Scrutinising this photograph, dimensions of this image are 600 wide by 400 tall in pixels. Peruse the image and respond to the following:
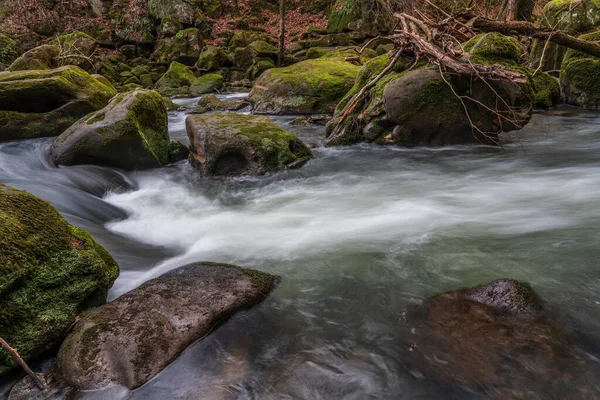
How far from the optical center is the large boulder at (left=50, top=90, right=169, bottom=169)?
6688 mm

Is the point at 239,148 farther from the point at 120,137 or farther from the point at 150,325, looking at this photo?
the point at 150,325

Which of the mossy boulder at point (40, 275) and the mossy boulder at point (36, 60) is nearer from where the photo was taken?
the mossy boulder at point (40, 275)

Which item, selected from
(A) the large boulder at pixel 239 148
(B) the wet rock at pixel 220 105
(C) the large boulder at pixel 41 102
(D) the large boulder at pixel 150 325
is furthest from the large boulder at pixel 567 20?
(D) the large boulder at pixel 150 325

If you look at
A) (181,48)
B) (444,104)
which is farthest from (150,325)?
(181,48)

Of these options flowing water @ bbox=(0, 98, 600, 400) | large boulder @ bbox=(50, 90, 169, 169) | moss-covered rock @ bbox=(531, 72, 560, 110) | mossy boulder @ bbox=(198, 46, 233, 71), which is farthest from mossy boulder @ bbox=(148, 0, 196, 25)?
moss-covered rock @ bbox=(531, 72, 560, 110)

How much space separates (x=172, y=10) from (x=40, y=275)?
26.6m

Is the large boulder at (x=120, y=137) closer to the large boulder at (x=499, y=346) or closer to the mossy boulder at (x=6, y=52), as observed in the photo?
the large boulder at (x=499, y=346)

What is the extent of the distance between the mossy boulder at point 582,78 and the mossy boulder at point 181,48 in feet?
59.9

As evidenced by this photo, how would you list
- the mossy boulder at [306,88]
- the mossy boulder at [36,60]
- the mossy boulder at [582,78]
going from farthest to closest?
the mossy boulder at [36,60] < the mossy boulder at [306,88] < the mossy boulder at [582,78]

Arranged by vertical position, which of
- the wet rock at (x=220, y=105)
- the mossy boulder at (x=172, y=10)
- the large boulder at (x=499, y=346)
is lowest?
the large boulder at (x=499, y=346)

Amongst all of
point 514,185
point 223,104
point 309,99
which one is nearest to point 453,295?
point 514,185

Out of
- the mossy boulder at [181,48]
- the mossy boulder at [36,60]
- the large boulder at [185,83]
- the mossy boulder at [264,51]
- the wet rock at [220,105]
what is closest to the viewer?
the mossy boulder at [36,60]

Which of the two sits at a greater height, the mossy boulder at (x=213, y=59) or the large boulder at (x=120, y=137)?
the mossy boulder at (x=213, y=59)

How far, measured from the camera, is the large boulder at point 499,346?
2.30 metres
